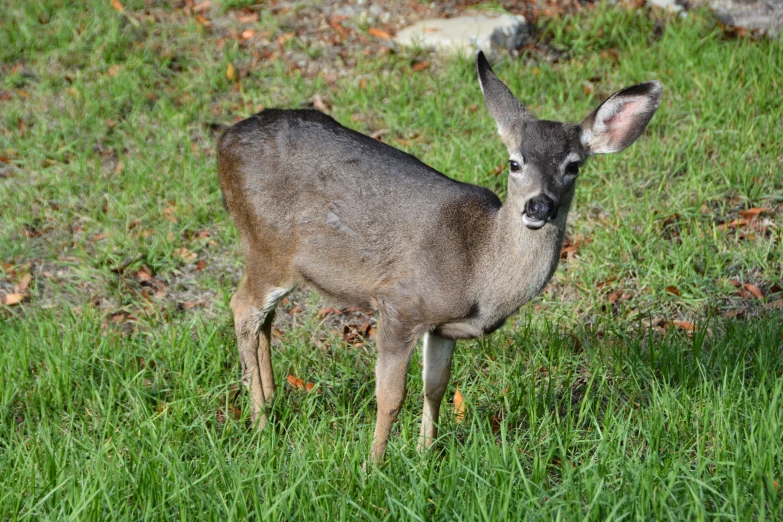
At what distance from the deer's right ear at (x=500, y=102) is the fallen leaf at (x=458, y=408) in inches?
43.9

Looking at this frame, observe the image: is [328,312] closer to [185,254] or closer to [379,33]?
[185,254]

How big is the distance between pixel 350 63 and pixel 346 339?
9.67 feet

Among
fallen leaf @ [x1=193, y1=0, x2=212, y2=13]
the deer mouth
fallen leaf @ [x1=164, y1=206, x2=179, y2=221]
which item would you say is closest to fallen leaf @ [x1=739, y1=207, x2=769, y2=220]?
the deer mouth

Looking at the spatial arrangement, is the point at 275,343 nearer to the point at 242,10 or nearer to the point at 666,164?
the point at 666,164

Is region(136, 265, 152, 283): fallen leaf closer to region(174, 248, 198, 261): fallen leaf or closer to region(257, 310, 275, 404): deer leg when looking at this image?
region(174, 248, 198, 261): fallen leaf

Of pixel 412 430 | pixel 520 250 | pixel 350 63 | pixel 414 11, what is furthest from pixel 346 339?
pixel 414 11

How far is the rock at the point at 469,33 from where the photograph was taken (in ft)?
21.6

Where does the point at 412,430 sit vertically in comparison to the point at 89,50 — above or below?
below

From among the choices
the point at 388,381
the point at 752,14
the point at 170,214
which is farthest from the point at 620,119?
the point at 752,14

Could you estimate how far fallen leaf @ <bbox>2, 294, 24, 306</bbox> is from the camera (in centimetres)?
472

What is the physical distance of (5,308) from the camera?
4.66 metres

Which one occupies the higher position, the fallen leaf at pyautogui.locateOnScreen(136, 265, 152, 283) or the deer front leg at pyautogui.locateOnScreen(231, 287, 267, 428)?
the deer front leg at pyautogui.locateOnScreen(231, 287, 267, 428)

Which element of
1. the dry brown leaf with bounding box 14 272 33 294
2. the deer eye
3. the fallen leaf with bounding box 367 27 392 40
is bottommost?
the dry brown leaf with bounding box 14 272 33 294

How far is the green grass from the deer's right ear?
103cm
